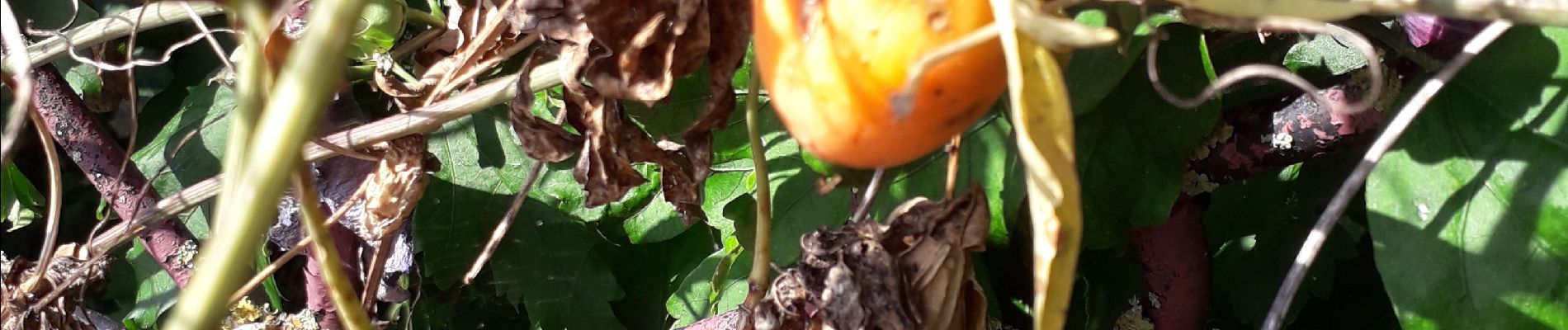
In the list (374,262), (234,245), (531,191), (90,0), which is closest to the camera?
(234,245)

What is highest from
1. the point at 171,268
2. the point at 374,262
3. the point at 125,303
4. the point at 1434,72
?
the point at 1434,72

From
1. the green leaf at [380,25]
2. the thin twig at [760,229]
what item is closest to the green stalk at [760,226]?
the thin twig at [760,229]

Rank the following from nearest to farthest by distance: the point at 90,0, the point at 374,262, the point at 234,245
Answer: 1. the point at 234,245
2. the point at 374,262
3. the point at 90,0

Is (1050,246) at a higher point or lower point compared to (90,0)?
higher

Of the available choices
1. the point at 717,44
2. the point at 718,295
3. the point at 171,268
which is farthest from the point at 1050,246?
the point at 171,268

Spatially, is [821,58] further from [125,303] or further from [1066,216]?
[125,303]

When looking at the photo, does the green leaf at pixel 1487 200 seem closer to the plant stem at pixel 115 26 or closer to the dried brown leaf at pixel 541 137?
the dried brown leaf at pixel 541 137

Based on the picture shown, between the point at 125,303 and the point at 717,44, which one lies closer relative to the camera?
the point at 717,44
